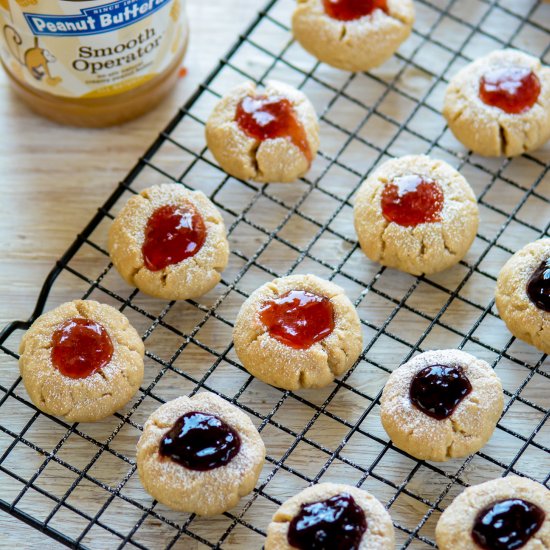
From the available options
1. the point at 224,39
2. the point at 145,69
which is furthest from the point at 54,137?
the point at 224,39

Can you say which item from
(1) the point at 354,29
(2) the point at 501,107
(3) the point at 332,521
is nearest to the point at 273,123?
(1) the point at 354,29

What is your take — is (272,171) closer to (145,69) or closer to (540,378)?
(145,69)

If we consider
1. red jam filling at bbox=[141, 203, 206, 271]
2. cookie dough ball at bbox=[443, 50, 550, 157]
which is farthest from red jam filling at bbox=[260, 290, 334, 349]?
cookie dough ball at bbox=[443, 50, 550, 157]

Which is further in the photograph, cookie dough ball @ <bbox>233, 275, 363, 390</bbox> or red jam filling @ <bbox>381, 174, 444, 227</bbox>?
red jam filling @ <bbox>381, 174, 444, 227</bbox>

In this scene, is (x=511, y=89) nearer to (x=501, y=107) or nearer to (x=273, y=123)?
(x=501, y=107)

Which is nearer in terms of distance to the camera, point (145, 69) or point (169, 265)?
point (169, 265)

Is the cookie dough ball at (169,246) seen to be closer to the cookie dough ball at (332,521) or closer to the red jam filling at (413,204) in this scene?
→ the red jam filling at (413,204)

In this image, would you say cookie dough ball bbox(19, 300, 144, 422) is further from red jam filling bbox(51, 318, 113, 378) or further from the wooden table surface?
the wooden table surface

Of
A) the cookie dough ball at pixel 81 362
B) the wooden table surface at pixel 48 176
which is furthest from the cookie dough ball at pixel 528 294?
the wooden table surface at pixel 48 176
